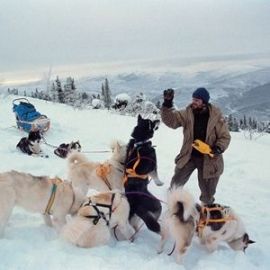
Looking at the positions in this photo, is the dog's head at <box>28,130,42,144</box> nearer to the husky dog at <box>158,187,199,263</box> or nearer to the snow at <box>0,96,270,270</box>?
the snow at <box>0,96,270,270</box>

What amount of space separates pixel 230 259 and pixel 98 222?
1.59m

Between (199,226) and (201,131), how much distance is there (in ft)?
4.71

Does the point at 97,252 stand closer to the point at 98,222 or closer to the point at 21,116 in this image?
the point at 98,222

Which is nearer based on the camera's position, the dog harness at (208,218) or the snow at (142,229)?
the snow at (142,229)

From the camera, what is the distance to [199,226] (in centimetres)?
520

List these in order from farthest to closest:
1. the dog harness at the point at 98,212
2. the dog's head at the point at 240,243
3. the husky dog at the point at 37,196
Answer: the dog's head at the point at 240,243 < the husky dog at the point at 37,196 < the dog harness at the point at 98,212

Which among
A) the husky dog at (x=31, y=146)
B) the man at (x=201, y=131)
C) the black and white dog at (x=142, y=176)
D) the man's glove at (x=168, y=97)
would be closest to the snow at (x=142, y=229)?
the husky dog at (x=31, y=146)

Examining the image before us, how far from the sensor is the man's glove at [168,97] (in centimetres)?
576

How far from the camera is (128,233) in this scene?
532 centimetres

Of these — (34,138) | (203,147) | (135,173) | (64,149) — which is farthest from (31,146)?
(203,147)

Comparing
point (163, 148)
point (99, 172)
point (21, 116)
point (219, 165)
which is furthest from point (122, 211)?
point (21, 116)

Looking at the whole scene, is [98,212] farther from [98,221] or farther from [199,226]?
[199,226]

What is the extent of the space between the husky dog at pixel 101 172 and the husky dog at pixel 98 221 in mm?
1044

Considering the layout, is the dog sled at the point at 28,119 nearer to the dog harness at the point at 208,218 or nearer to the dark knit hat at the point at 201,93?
the dark knit hat at the point at 201,93
